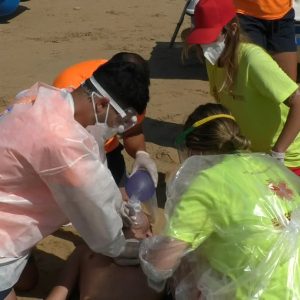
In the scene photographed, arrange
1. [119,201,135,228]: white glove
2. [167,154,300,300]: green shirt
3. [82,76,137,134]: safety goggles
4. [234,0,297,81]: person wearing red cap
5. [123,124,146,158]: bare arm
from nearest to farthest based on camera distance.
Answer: [167,154,300,300]: green shirt < [82,76,137,134]: safety goggles < [119,201,135,228]: white glove < [123,124,146,158]: bare arm < [234,0,297,81]: person wearing red cap

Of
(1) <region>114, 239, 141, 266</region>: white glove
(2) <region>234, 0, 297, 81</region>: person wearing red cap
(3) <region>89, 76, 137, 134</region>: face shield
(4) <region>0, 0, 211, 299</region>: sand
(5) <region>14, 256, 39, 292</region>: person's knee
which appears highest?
(3) <region>89, 76, 137, 134</region>: face shield

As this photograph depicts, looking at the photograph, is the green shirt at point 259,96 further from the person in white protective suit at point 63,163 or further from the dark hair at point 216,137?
the person in white protective suit at point 63,163

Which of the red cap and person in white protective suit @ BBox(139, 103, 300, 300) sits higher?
the red cap

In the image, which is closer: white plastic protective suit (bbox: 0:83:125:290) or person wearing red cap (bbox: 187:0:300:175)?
white plastic protective suit (bbox: 0:83:125:290)

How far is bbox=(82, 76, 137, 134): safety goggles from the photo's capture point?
2.34 meters

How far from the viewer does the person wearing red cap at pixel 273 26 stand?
4.08 meters

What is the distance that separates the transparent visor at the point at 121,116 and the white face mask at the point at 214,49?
81cm

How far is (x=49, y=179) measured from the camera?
2.24 m

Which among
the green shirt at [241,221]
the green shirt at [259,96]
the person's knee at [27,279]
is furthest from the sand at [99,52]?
the green shirt at [241,221]

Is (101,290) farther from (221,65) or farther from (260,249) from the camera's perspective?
(221,65)

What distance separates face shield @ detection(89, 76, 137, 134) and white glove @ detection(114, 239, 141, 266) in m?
0.58

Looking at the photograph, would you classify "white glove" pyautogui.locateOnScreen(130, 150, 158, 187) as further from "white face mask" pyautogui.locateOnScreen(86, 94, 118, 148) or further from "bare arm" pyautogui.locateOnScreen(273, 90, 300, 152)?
"white face mask" pyautogui.locateOnScreen(86, 94, 118, 148)

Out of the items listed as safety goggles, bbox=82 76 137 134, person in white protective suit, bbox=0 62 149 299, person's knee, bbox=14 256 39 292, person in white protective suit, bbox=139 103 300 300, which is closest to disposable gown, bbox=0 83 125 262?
person in white protective suit, bbox=0 62 149 299

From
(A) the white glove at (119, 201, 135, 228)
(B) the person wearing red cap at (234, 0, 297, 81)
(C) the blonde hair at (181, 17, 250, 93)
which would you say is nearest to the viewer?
(A) the white glove at (119, 201, 135, 228)
